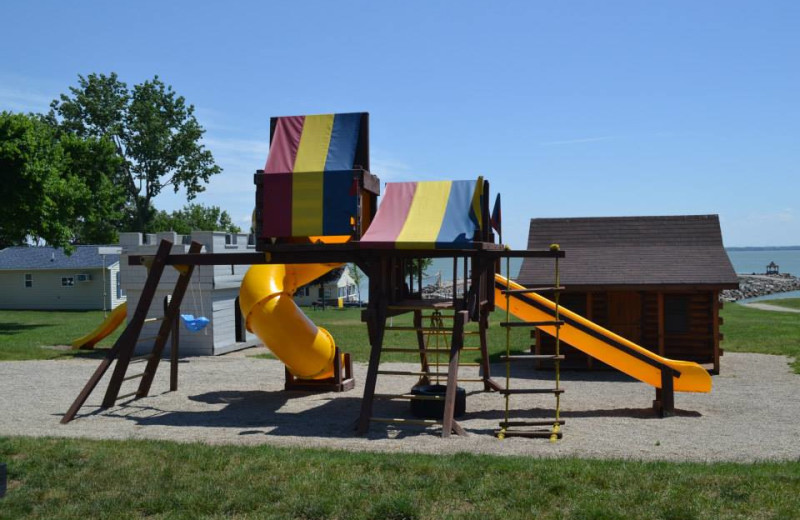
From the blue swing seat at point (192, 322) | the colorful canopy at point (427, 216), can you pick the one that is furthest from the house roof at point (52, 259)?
the colorful canopy at point (427, 216)

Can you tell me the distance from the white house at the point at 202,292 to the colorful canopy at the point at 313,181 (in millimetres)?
10555

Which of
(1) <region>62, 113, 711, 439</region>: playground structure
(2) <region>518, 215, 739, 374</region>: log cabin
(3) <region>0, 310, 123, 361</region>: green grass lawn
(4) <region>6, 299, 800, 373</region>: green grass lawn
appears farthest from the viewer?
(3) <region>0, 310, 123, 361</region>: green grass lawn

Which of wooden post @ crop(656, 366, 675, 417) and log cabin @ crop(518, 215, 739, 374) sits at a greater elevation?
log cabin @ crop(518, 215, 739, 374)

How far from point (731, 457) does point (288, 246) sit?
24.4 ft

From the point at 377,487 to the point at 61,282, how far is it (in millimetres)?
46002

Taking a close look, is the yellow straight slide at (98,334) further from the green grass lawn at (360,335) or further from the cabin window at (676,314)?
the cabin window at (676,314)

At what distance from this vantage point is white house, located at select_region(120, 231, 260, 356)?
2347 cm

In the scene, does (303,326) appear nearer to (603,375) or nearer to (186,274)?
(186,274)

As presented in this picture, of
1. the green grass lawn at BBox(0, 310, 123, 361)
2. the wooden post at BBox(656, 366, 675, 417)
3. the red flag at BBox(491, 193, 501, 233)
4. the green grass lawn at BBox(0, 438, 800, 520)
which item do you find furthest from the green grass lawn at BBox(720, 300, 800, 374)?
the green grass lawn at BBox(0, 310, 123, 361)

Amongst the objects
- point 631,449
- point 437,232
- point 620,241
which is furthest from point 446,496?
point 620,241

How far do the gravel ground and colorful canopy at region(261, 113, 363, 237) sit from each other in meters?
3.32

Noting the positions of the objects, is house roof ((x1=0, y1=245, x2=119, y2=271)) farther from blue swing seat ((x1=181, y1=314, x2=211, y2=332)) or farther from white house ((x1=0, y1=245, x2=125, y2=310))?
blue swing seat ((x1=181, y1=314, x2=211, y2=332))

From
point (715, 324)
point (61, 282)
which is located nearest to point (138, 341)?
point (715, 324)

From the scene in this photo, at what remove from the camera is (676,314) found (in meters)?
19.8
